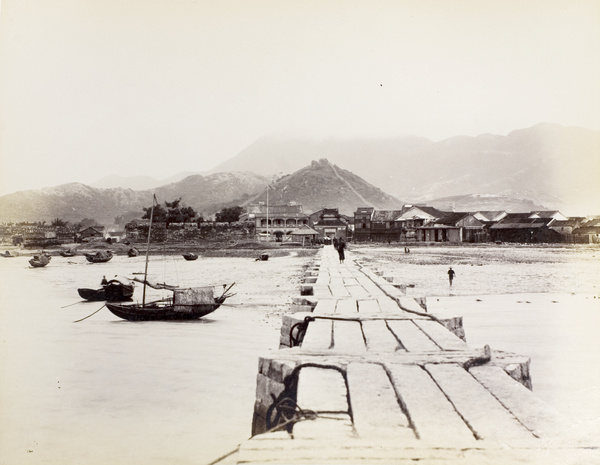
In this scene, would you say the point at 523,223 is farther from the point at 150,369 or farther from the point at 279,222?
the point at 279,222

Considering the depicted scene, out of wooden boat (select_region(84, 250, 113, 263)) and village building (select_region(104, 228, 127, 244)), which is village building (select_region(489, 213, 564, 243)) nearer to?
village building (select_region(104, 228, 127, 244))

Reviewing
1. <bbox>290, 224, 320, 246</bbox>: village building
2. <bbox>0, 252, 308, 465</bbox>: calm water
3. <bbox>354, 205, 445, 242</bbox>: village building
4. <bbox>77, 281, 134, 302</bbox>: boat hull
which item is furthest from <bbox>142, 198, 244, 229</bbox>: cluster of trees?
<bbox>354, 205, 445, 242</bbox>: village building

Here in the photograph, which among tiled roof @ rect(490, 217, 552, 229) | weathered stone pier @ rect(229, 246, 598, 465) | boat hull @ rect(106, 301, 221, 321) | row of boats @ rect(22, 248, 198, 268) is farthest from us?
tiled roof @ rect(490, 217, 552, 229)

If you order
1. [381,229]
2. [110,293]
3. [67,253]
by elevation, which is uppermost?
[381,229]

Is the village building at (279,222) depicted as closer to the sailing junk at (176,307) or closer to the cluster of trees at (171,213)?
the cluster of trees at (171,213)

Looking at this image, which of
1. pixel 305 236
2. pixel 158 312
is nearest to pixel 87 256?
pixel 158 312

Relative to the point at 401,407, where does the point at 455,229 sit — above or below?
above
